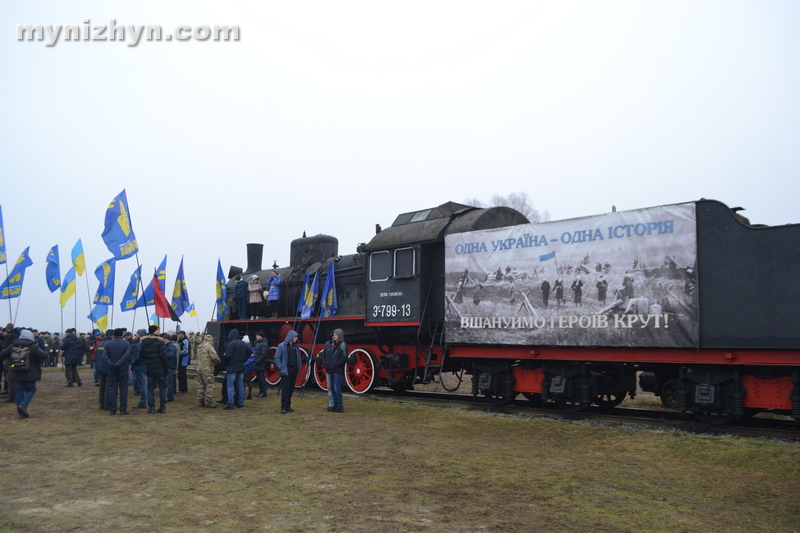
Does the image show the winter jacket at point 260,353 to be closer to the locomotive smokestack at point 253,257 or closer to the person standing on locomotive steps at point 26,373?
the person standing on locomotive steps at point 26,373

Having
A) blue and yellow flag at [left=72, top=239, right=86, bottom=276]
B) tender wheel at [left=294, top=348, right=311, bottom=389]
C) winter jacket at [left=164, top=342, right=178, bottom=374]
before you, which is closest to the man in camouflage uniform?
winter jacket at [left=164, top=342, right=178, bottom=374]

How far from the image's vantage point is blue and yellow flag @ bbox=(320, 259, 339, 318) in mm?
16328

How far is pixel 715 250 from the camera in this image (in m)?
9.64

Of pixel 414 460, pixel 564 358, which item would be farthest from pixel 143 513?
pixel 564 358

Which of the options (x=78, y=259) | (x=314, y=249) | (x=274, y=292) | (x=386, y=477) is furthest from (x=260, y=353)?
(x=78, y=259)

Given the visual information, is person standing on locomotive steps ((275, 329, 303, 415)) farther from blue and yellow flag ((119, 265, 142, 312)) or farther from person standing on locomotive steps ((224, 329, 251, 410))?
blue and yellow flag ((119, 265, 142, 312))

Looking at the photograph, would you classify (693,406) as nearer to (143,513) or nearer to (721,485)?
(721,485)

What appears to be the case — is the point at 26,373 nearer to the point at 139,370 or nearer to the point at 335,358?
the point at 139,370

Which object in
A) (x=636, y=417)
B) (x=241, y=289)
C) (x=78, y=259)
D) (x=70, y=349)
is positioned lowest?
(x=636, y=417)

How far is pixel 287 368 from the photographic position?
13000mm

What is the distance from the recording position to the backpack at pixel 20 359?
11.2 m

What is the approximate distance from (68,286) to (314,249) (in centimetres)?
1071

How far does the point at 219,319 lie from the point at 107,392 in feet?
26.9

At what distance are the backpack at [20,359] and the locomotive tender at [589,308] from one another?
283 inches
